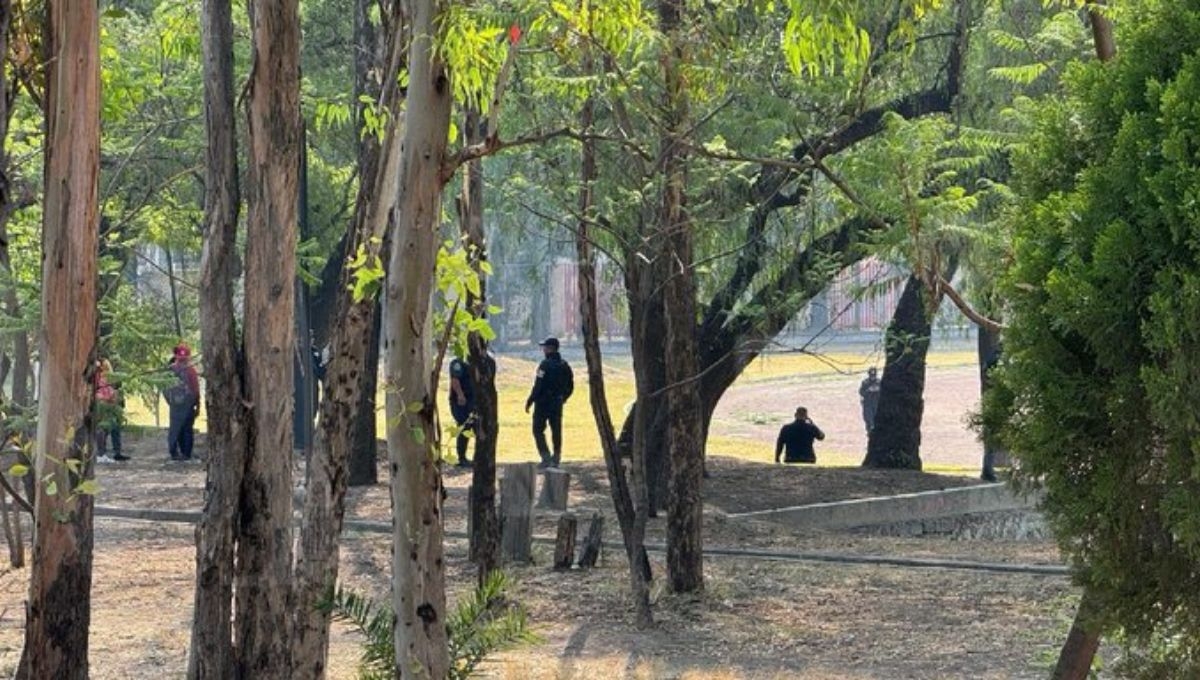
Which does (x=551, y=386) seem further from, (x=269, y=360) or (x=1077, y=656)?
(x=1077, y=656)

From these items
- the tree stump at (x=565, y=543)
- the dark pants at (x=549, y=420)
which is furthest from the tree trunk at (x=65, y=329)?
the dark pants at (x=549, y=420)

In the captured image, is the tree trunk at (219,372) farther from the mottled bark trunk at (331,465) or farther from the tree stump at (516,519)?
the tree stump at (516,519)

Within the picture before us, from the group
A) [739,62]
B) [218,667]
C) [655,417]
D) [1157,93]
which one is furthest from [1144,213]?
[655,417]

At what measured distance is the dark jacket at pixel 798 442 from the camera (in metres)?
28.2

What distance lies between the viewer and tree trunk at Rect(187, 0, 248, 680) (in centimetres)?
932

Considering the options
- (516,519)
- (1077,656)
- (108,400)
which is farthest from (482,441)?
(1077,656)

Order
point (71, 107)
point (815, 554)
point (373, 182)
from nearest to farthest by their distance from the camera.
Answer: point (71, 107) < point (373, 182) < point (815, 554)

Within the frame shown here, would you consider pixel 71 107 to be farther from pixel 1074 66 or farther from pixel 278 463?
pixel 1074 66

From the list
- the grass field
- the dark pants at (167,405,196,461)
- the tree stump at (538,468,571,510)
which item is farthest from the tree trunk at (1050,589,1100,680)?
the dark pants at (167,405,196,461)

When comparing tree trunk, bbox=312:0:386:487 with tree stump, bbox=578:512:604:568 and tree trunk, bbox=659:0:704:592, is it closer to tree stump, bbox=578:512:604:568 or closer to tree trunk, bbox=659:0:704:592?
tree trunk, bbox=659:0:704:592

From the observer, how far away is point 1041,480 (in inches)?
238

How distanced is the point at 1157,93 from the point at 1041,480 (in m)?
1.24

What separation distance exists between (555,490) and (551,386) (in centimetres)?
467

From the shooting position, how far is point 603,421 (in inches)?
537
